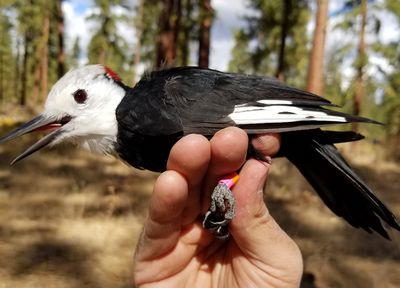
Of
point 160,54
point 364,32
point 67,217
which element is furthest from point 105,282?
point 364,32

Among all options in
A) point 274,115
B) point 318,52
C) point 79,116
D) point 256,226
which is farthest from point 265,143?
point 318,52

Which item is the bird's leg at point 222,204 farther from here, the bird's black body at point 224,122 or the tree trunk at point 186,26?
the tree trunk at point 186,26

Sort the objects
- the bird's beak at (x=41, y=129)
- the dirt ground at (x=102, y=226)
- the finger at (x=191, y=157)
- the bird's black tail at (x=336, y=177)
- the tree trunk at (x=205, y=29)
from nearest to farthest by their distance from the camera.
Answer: the finger at (x=191, y=157), the bird's beak at (x=41, y=129), the bird's black tail at (x=336, y=177), the dirt ground at (x=102, y=226), the tree trunk at (x=205, y=29)

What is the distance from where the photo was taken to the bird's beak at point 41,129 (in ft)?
7.46

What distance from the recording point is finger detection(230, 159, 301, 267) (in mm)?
2014

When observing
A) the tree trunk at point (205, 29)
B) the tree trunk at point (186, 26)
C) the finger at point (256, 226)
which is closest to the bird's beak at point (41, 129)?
the finger at point (256, 226)

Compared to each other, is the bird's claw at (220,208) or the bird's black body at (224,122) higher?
the bird's black body at (224,122)

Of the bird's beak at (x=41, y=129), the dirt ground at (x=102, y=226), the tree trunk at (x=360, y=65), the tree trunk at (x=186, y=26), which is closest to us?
the bird's beak at (x=41, y=129)

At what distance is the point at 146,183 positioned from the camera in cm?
585

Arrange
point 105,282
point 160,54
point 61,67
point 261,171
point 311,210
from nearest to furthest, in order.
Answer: point 261,171
point 105,282
point 311,210
point 160,54
point 61,67

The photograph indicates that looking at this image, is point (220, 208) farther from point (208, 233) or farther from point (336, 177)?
point (336, 177)

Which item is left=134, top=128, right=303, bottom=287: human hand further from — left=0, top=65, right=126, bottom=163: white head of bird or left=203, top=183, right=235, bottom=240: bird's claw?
left=0, top=65, right=126, bottom=163: white head of bird

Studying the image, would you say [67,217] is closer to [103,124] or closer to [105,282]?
[105,282]

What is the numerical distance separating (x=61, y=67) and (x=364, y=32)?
1202 centimetres
